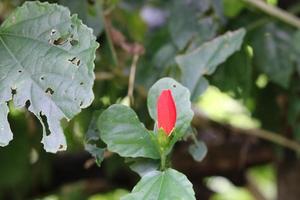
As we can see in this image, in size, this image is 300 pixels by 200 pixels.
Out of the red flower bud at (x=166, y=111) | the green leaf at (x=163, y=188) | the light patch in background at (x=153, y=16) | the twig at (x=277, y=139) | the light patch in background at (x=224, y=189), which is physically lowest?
the light patch in background at (x=224, y=189)

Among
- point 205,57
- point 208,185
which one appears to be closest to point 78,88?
point 205,57

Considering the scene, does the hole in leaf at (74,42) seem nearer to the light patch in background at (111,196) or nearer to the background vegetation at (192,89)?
the background vegetation at (192,89)

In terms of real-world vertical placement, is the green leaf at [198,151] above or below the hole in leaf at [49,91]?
below

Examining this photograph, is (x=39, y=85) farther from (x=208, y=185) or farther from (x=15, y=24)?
(x=208, y=185)

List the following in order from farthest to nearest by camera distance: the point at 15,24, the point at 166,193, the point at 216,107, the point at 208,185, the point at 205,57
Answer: the point at 216,107
the point at 208,185
the point at 205,57
the point at 15,24
the point at 166,193

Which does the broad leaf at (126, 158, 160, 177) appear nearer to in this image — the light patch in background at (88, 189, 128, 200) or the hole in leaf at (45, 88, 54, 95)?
the hole in leaf at (45, 88, 54, 95)

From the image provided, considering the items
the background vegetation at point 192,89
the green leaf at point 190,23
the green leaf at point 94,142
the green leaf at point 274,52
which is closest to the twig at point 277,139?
the background vegetation at point 192,89

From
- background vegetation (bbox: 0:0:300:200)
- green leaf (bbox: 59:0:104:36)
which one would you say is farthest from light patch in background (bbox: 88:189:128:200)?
green leaf (bbox: 59:0:104:36)
